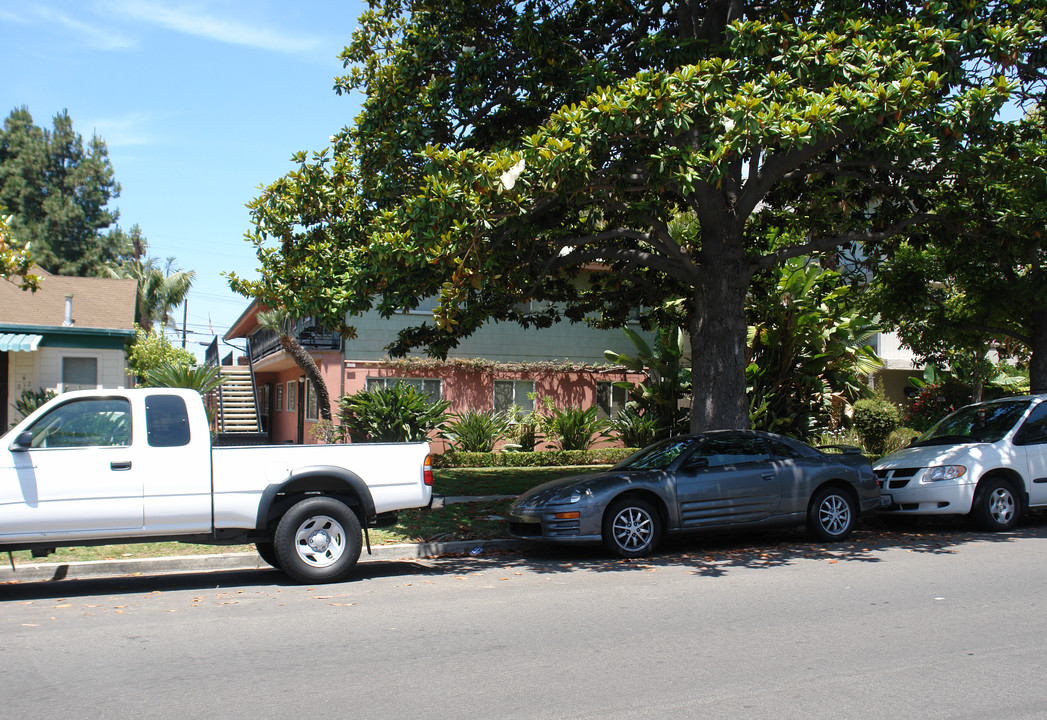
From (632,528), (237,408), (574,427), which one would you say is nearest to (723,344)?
(632,528)

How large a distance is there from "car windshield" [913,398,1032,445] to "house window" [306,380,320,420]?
17197mm

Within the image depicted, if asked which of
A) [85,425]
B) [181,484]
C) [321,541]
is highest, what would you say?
[85,425]

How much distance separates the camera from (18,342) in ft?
55.2

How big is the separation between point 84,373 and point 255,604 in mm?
13535

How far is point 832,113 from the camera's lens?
9.09 metres

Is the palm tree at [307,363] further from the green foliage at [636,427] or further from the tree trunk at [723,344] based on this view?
the tree trunk at [723,344]

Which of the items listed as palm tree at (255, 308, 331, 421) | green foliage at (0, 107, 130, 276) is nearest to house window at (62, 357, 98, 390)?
palm tree at (255, 308, 331, 421)

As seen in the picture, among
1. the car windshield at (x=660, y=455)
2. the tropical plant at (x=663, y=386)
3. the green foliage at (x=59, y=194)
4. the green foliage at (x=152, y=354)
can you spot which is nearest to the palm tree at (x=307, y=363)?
the green foliage at (x=152, y=354)

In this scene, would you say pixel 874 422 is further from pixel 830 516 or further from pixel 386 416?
pixel 830 516

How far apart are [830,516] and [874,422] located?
43.7ft

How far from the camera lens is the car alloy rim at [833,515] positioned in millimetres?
10398

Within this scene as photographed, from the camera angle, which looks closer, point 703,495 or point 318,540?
point 318,540

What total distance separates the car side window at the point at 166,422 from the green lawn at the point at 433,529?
6.47 feet

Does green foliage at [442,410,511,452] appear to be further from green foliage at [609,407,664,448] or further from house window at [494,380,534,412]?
green foliage at [609,407,664,448]
